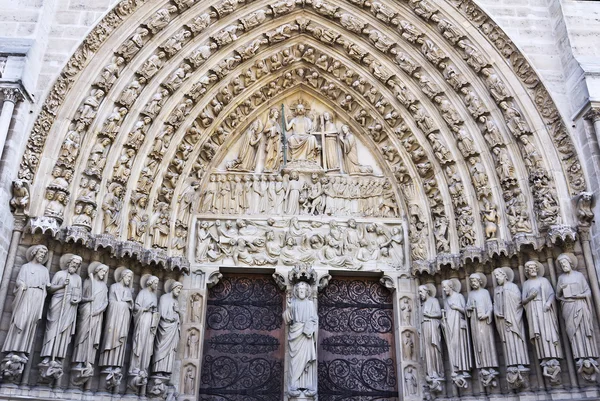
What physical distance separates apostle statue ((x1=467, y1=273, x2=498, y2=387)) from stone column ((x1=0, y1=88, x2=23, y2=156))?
5877mm

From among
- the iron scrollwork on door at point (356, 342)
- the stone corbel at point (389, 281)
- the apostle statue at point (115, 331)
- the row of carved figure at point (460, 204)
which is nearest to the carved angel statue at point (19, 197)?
the row of carved figure at point (460, 204)

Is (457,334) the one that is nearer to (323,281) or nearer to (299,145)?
(323,281)

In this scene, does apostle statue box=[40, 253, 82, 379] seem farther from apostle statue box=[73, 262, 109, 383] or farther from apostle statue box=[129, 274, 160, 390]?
apostle statue box=[129, 274, 160, 390]

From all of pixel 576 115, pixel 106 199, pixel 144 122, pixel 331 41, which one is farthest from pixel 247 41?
pixel 576 115

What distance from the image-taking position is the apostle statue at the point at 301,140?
9227 millimetres

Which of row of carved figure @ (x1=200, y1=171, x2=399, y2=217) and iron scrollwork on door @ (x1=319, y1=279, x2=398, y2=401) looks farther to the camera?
row of carved figure @ (x1=200, y1=171, x2=399, y2=217)

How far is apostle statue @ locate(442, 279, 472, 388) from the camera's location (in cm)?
724

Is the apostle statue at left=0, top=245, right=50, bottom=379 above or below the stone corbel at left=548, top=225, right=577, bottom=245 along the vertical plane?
below

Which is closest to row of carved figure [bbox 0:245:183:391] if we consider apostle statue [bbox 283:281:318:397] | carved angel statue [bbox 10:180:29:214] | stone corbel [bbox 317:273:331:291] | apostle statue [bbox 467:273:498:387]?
carved angel statue [bbox 10:180:29:214]

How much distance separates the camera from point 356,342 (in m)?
8.27

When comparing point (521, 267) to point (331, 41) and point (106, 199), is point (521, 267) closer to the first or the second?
point (331, 41)

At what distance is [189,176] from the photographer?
873 centimetres

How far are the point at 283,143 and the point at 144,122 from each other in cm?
222

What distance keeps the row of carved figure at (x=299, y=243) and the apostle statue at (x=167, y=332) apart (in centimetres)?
92
